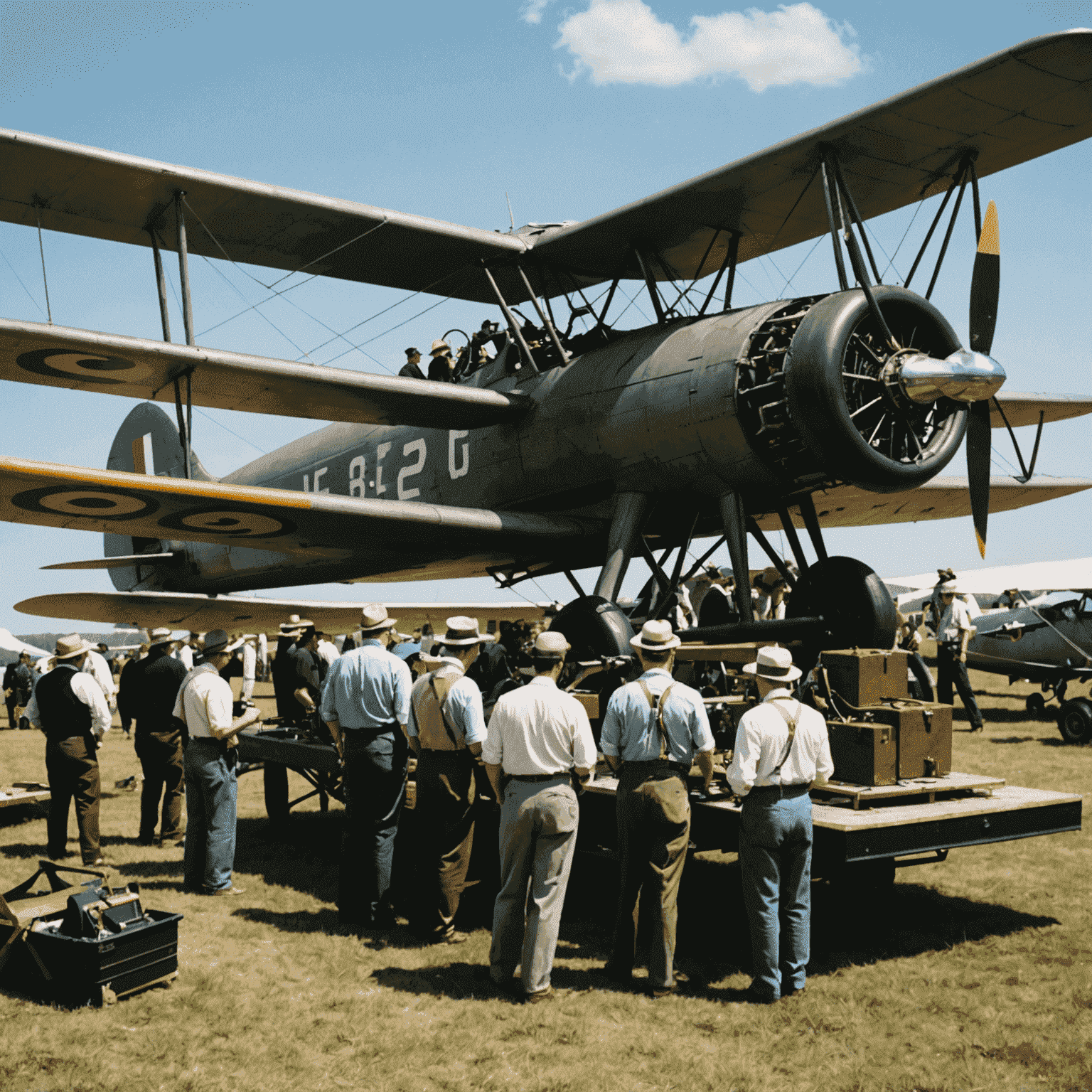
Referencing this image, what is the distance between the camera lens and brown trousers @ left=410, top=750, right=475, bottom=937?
222 inches

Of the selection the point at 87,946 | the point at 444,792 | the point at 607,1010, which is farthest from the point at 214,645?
the point at 607,1010

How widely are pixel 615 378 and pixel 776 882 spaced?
5.24m

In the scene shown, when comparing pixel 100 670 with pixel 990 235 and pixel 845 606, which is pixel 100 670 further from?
pixel 990 235

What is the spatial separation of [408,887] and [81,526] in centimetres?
484

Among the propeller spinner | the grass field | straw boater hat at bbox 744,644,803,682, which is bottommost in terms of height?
the grass field

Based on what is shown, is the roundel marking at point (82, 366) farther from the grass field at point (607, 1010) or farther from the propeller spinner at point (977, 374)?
the propeller spinner at point (977, 374)

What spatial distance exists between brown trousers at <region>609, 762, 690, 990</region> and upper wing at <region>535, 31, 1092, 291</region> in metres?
5.39

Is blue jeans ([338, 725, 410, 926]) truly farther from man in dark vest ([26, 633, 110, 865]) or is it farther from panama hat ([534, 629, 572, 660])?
man in dark vest ([26, 633, 110, 865])

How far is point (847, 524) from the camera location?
47.1 ft

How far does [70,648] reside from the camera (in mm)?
7629

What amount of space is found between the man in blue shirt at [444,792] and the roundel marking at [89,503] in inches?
152

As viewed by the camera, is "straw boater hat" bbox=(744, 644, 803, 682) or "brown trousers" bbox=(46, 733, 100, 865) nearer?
"straw boater hat" bbox=(744, 644, 803, 682)

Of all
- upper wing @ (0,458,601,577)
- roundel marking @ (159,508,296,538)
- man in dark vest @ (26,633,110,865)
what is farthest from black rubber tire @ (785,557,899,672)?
man in dark vest @ (26,633,110,865)

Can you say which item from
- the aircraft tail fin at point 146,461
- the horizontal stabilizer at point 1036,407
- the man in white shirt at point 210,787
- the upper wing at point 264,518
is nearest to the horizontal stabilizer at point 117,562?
the aircraft tail fin at point 146,461
